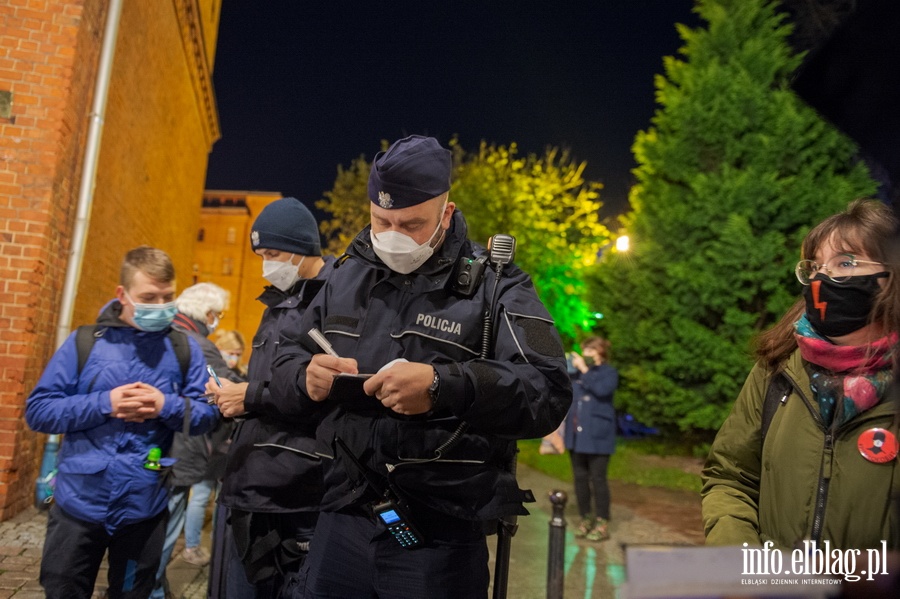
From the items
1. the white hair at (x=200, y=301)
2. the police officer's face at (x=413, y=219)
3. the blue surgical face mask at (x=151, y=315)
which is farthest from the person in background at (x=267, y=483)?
the white hair at (x=200, y=301)

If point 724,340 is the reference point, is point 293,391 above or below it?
below

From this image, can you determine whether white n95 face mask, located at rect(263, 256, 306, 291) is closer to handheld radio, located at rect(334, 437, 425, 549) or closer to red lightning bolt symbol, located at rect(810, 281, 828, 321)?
handheld radio, located at rect(334, 437, 425, 549)

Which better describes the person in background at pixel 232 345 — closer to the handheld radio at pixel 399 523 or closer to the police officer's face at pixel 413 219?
the police officer's face at pixel 413 219

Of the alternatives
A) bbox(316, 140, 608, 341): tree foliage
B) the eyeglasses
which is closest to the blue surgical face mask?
the eyeglasses

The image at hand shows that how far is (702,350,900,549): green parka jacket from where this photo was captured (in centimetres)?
190

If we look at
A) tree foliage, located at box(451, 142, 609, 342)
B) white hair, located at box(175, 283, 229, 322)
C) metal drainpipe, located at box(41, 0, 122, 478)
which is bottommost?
white hair, located at box(175, 283, 229, 322)

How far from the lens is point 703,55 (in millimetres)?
16203

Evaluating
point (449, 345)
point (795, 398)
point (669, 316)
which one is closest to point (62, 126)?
point (449, 345)

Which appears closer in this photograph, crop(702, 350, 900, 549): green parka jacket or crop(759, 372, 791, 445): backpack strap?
crop(702, 350, 900, 549): green parka jacket

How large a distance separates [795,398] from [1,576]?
225 inches

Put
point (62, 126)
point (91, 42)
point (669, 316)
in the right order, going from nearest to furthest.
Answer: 1. point (62, 126)
2. point (91, 42)
3. point (669, 316)

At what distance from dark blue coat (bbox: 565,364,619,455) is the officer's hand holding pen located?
6.04 metres

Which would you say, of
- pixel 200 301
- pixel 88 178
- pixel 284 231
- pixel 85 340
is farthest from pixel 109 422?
pixel 88 178

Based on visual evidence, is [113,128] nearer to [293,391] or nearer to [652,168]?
[293,391]
